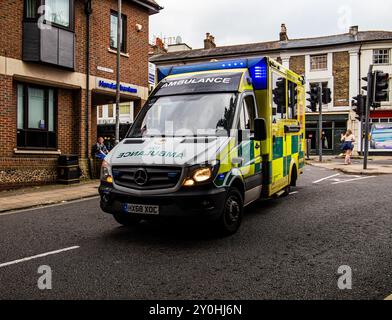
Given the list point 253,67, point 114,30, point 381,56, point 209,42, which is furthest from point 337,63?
point 253,67

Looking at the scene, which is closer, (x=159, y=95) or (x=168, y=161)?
(x=168, y=161)

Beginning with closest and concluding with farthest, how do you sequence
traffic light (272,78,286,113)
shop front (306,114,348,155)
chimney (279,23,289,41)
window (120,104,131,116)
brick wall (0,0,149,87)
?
traffic light (272,78,286,113)
brick wall (0,0,149,87)
shop front (306,114,348,155)
chimney (279,23,289,41)
window (120,104,131,116)

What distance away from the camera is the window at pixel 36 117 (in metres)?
12.6

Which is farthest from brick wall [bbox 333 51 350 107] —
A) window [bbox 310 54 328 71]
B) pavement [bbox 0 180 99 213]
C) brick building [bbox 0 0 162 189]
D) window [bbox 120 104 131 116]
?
pavement [bbox 0 180 99 213]

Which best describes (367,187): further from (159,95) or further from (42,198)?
(42,198)

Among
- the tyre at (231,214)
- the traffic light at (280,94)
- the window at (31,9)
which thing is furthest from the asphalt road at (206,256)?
the window at (31,9)

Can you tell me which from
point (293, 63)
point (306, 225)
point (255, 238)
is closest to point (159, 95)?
point (255, 238)

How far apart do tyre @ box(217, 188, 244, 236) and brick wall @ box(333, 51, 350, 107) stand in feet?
100

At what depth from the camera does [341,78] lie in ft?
109

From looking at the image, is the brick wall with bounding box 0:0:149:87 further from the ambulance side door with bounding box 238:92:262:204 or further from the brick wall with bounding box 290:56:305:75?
the brick wall with bounding box 290:56:305:75

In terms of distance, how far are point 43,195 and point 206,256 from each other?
728 centimetres

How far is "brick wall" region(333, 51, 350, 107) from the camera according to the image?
3294 cm
